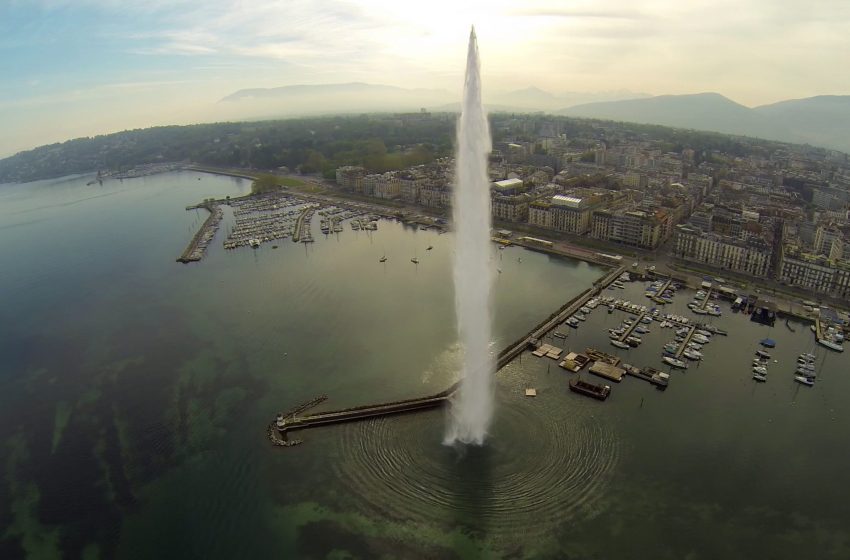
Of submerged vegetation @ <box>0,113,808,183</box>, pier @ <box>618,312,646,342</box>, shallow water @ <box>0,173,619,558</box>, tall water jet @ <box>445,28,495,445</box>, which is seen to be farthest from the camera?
submerged vegetation @ <box>0,113,808,183</box>

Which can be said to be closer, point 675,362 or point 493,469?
point 493,469

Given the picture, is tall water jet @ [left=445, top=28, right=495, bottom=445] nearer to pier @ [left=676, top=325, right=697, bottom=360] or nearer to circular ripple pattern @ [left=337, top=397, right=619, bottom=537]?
circular ripple pattern @ [left=337, top=397, right=619, bottom=537]

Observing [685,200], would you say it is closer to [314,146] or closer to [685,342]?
[685,342]

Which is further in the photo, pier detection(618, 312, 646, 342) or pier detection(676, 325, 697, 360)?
pier detection(618, 312, 646, 342)

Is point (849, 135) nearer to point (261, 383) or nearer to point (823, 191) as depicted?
point (823, 191)

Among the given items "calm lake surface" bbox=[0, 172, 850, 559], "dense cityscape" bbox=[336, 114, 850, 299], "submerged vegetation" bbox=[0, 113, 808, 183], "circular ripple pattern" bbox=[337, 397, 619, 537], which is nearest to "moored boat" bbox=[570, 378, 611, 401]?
"calm lake surface" bbox=[0, 172, 850, 559]

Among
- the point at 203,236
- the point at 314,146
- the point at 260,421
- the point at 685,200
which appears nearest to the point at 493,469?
the point at 260,421

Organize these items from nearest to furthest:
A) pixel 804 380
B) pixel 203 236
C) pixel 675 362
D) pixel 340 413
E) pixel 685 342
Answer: pixel 340 413
pixel 804 380
pixel 675 362
pixel 685 342
pixel 203 236
